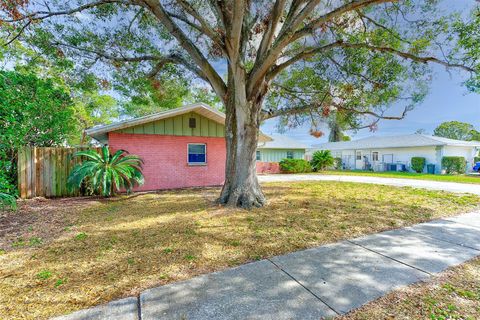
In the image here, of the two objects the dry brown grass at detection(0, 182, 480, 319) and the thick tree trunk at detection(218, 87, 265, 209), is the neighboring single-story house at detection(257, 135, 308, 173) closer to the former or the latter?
the thick tree trunk at detection(218, 87, 265, 209)

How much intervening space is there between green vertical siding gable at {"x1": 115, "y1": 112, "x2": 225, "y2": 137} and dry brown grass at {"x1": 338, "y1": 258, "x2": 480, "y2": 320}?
921cm

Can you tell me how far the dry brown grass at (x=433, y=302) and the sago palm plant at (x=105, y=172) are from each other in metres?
7.68

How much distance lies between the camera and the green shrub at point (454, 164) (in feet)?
59.6

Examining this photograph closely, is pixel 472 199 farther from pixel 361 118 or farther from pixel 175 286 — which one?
pixel 175 286

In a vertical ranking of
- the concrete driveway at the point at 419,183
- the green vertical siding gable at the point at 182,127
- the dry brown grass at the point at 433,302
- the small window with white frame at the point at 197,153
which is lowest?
the dry brown grass at the point at 433,302

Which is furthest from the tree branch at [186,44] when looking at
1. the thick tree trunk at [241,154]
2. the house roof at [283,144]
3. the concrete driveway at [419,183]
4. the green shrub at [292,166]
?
the house roof at [283,144]

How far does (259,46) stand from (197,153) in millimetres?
6156

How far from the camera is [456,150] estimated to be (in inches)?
766

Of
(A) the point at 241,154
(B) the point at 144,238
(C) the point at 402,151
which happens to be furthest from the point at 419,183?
(B) the point at 144,238

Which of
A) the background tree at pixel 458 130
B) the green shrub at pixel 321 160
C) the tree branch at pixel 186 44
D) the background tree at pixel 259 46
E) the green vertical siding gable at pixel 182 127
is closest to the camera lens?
the tree branch at pixel 186 44

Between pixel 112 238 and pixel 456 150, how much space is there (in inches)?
1073

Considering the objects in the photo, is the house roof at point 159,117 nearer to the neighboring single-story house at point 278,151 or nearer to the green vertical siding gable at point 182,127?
the green vertical siding gable at point 182,127

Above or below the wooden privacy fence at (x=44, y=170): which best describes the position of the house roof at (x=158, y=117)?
above

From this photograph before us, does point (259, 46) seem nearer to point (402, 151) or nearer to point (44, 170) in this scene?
point (44, 170)
